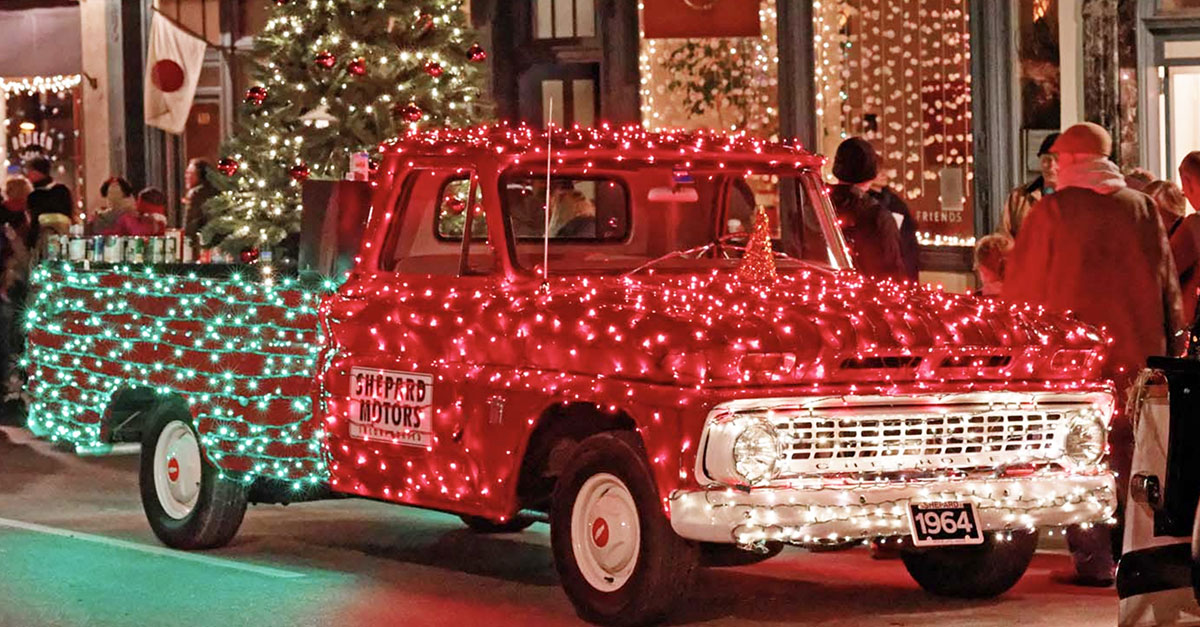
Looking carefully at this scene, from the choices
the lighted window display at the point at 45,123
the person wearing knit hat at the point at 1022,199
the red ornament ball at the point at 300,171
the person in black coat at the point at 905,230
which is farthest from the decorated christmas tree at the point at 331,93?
the lighted window display at the point at 45,123

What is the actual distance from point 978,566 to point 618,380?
1.83 m

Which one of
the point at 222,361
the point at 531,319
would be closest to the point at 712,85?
the point at 222,361

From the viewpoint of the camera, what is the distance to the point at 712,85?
21.7 m

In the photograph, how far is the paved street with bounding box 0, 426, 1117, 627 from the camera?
9.45 m

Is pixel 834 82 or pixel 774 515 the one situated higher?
pixel 834 82

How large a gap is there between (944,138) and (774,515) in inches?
411

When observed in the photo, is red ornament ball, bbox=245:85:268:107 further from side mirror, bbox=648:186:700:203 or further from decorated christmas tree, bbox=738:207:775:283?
decorated christmas tree, bbox=738:207:775:283

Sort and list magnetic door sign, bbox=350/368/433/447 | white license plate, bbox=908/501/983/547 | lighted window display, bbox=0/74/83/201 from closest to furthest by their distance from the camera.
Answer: white license plate, bbox=908/501/983/547, magnetic door sign, bbox=350/368/433/447, lighted window display, bbox=0/74/83/201

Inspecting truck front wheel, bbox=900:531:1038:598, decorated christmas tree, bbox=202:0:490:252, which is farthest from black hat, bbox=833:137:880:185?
decorated christmas tree, bbox=202:0:490:252

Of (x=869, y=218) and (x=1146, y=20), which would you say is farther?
(x=1146, y=20)

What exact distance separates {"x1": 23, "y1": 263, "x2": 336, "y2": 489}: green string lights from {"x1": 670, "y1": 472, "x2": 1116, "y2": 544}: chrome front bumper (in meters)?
2.55

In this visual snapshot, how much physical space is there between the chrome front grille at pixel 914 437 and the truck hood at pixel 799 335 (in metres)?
0.13

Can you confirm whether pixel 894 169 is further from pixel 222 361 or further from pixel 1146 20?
pixel 222 361

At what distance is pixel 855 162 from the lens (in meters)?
12.4
